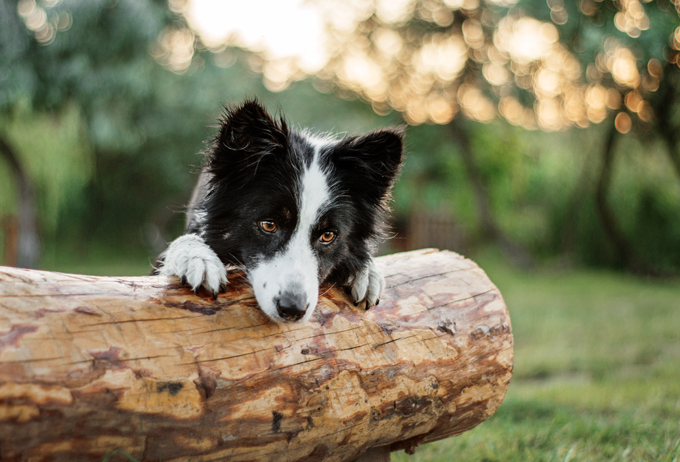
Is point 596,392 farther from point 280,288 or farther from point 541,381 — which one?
point 280,288

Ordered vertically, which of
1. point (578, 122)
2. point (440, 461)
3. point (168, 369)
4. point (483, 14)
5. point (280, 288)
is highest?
point (483, 14)

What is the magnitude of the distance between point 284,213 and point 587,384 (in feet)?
13.3

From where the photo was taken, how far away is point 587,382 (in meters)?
5.07

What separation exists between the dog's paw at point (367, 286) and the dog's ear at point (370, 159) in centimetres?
57

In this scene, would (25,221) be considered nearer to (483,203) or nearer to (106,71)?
(106,71)

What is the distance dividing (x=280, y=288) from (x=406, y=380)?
0.77m

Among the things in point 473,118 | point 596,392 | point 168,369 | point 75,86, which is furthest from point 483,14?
point 168,369

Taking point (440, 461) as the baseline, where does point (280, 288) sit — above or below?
above

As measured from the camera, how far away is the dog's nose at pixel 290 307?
7.09 ft

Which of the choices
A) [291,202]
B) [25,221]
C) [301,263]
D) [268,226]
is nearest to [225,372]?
[301,263]

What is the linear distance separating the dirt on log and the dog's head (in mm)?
163

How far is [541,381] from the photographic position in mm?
5312

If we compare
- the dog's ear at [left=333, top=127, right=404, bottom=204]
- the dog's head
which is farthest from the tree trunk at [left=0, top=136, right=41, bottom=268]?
the dog's ear at [left=333, top=127, right=404, bottom=204]

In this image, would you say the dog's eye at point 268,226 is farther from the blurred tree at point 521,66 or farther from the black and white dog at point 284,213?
the blurred tree at point 521,66
